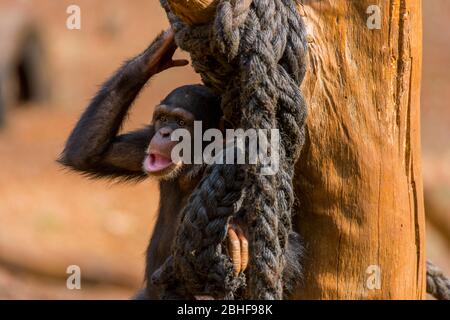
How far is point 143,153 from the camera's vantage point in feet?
13.0

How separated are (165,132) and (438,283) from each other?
4.25ft

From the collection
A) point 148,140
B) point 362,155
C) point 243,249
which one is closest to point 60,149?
point 148,140

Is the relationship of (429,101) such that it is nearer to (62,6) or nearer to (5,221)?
(5,221)

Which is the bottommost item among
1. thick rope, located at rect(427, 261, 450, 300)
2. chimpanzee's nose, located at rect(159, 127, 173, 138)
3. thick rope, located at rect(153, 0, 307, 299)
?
thick rope, located at rect(427, 261, 450, 300)

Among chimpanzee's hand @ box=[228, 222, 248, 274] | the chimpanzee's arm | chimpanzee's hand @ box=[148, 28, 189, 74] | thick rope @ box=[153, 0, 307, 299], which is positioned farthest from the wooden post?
the chimpanzee's arm

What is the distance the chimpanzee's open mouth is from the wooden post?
0.94 metres

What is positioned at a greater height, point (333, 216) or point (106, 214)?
point (106, 214)

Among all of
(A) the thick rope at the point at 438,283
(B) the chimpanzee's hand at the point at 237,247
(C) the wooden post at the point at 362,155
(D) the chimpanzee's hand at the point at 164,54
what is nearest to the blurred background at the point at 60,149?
(D) the chimpanzee's hand at the point at 164,54

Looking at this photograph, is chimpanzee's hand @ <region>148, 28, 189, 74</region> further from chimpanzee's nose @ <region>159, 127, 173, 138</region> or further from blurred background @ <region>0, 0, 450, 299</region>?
blurred background @ <region>0, 0, 450, 299</region>

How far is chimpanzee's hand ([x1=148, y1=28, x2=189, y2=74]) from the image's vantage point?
10.8ft

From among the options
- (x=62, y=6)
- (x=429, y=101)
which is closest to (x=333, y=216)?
(x=429, y=101)

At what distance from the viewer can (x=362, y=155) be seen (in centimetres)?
271

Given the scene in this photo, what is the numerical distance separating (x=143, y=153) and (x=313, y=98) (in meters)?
1.47
